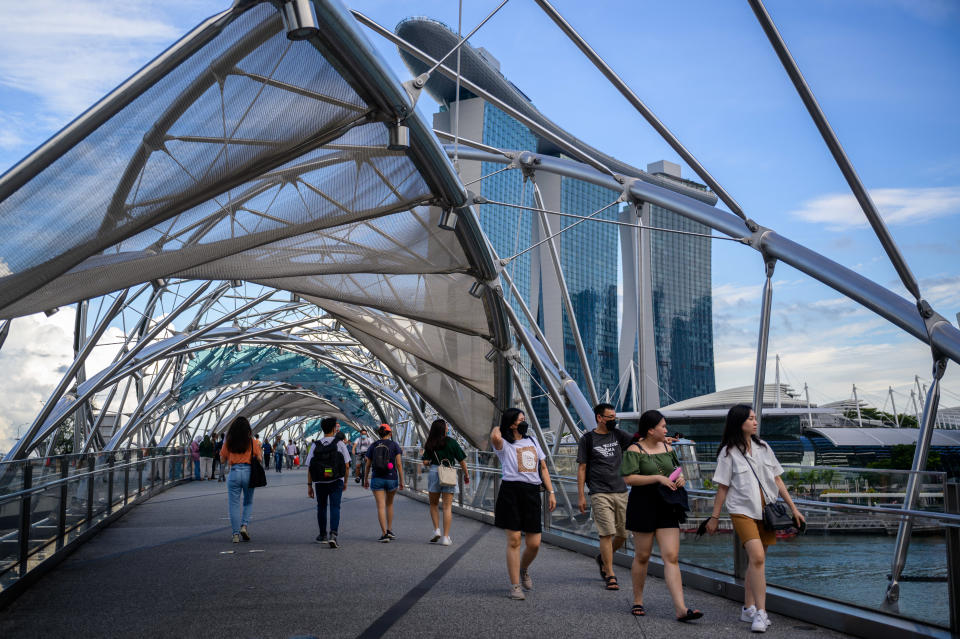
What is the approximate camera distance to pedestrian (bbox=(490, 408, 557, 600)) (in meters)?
7.25

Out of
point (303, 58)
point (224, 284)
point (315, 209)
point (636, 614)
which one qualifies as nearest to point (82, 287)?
point (315, 209)

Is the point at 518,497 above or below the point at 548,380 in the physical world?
below

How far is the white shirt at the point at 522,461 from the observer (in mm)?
7656

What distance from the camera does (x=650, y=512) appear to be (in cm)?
659

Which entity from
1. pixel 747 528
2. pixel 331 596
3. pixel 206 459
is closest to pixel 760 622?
pixel 747 528

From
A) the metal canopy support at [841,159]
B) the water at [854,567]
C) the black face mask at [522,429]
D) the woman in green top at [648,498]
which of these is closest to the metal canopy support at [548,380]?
the metal canopy support at [841,159]

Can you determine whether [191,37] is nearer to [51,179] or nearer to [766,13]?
[51,179]

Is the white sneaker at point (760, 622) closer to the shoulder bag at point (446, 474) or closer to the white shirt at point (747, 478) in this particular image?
the white shirt at point (747, 478)

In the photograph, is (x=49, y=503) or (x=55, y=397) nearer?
(x=49, y=503)

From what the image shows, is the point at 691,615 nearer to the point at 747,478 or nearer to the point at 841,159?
the point at 747,478

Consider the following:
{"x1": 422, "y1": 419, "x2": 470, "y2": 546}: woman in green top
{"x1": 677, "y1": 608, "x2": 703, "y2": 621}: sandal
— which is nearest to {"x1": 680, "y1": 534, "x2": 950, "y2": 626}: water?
{"x1": 677, "y1": 608, "x2": 703, "y2": 621}: sandal

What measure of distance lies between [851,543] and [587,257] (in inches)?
4885

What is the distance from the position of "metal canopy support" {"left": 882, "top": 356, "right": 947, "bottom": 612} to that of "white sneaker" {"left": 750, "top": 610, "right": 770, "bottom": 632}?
0.84 m

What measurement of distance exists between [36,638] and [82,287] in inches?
250
